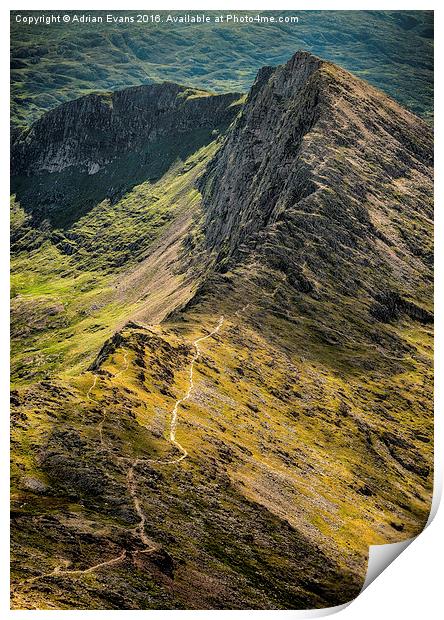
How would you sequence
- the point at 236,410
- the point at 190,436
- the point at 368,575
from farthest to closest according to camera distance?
the point at 236,410 → the point at 190,436 → the point at 368,575

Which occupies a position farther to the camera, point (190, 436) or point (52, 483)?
point (190, 436)

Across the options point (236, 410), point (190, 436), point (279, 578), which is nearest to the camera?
point (279, 578)

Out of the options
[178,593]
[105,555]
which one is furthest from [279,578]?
[105,555]

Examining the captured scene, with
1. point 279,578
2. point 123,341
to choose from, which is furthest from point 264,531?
point 123,341

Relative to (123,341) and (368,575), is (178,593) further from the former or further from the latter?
(123,341)

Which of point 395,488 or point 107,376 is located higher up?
point 107,376

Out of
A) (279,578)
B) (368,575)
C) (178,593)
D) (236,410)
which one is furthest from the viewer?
(236,410)

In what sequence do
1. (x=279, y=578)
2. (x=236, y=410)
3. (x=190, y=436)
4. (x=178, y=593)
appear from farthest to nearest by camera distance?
1. (x=236, y=410)
2. (x=190, y=436)
3. (x=279, y=578)
4. (x=178, y=593)

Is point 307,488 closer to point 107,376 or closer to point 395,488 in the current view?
point 395,488
